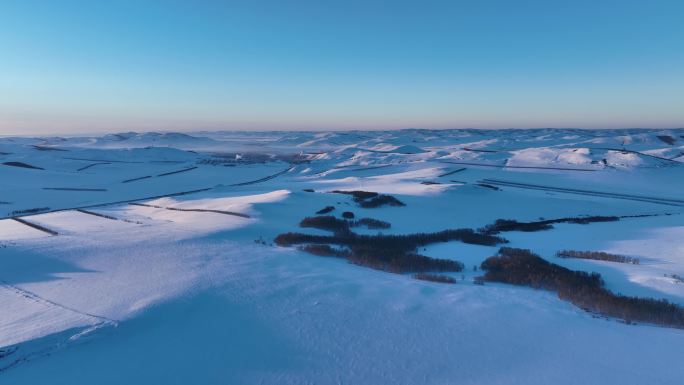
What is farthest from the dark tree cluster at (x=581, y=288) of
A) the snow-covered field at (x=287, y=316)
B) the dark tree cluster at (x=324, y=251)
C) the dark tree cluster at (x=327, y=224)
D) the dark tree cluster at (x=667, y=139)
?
the dark tree cluster at (x=667, y=139)

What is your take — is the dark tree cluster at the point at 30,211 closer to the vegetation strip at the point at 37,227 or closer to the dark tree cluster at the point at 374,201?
the vegetation strip at the point at 37,227

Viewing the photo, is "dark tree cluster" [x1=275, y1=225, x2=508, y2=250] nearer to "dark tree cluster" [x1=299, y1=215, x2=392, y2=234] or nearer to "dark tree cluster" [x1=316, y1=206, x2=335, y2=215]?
"dark tree cluster" [x1=299, y1=215, x2=392, y2=234]

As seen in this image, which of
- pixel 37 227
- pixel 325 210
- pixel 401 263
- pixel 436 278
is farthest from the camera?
pixel 325 210

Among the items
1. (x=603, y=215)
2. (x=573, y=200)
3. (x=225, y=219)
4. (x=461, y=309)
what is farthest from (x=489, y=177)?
(x=461, y=309)

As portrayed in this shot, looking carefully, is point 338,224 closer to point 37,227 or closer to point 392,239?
point 392,239

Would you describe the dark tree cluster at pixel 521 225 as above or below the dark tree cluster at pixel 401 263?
below

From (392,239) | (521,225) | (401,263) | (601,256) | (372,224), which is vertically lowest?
(521,225)

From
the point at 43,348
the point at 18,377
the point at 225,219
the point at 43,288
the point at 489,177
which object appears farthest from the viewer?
the point at 489,177

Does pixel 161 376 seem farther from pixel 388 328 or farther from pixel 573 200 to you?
pixel 573 200

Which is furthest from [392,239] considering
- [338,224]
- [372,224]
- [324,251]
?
[324,251]
